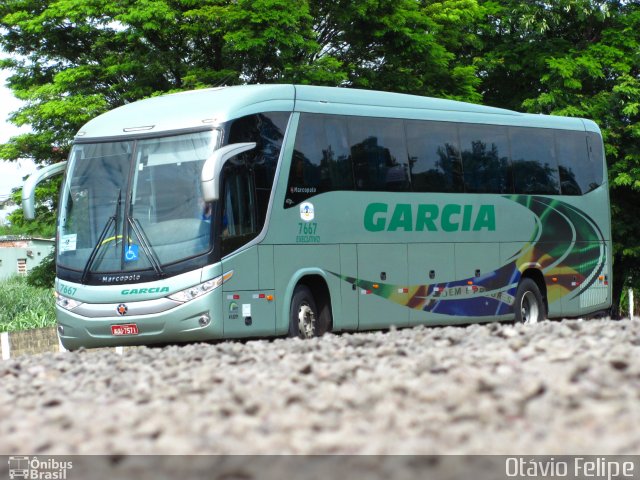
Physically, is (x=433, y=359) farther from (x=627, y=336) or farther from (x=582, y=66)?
(x=582, y=66)

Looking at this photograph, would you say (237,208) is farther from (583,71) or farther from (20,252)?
(20,252)

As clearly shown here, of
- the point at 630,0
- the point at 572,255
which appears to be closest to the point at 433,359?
the point at 572,255

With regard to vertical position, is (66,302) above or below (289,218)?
below

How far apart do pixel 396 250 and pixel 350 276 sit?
1248 mm

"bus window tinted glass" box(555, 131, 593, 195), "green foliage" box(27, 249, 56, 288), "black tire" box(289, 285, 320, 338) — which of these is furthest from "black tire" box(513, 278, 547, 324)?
"green foliage" box(27, 249, 56, 288)

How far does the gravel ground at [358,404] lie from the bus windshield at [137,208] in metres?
4.84

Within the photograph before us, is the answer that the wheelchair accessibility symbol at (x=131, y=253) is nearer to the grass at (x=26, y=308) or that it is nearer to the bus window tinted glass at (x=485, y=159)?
the bus window tinted glass at (x=485, y=159)

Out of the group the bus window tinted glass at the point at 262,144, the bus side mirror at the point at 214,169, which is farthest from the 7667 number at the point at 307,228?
the bus side mirror at the point at 214,169

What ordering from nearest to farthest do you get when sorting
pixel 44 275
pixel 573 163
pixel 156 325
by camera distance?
pixel 156 325, pixel 573 163, pixel 44 275

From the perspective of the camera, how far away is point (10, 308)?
107 feet

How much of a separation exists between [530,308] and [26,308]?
16.5 metres

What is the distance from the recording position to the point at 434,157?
19.0 meters

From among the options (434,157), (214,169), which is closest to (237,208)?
(214,169)

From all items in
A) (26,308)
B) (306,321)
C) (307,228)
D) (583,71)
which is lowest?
(26,308)
